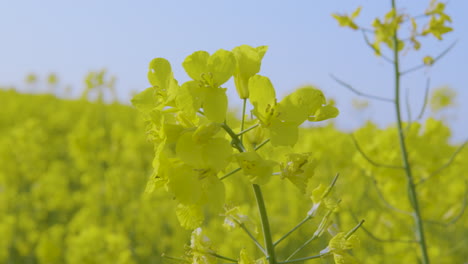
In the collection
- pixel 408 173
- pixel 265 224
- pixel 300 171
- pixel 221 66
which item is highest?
pixel 221 66

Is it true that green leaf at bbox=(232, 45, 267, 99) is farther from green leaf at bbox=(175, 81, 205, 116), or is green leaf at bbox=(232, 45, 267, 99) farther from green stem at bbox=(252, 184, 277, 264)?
green stem at bbox=(252, 184, 277, 264)

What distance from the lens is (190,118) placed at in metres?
1.01

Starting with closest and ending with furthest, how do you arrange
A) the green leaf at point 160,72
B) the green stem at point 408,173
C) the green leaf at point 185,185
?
1. the green leaf at point 185,185
2. the green leaf at point 160,72
3. the green stem at point 408,173

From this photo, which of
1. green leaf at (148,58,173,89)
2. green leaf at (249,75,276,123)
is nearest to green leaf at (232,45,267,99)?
green leaf at (249,75,276,123)

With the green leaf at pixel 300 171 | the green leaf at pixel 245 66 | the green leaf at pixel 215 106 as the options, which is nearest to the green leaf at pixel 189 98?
the green leaf at pixel 215 106

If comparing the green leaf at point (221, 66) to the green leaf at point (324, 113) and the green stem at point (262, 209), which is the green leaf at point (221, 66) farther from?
the green leaf at point (324, 113)

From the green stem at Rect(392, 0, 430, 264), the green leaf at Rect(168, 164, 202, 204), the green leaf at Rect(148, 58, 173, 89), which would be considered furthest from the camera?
the green stem at Rect(392, 0, 430, 264)

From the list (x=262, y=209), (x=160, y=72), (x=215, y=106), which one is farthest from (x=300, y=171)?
(x=160, y=72)

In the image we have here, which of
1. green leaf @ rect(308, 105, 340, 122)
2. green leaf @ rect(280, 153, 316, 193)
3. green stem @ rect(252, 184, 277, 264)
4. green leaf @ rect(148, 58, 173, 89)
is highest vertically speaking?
green leaf @ rect(148, 58, 173, 89)

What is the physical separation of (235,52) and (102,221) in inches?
192

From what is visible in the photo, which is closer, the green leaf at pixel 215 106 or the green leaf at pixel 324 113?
the green leaf at pixel 215 106

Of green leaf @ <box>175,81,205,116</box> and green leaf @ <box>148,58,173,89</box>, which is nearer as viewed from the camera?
green leaf @ <box>175,81,205,116</box>

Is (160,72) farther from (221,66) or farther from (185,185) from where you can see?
(185,185)

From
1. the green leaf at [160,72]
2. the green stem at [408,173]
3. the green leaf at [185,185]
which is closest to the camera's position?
the green leaf at [185,185]
